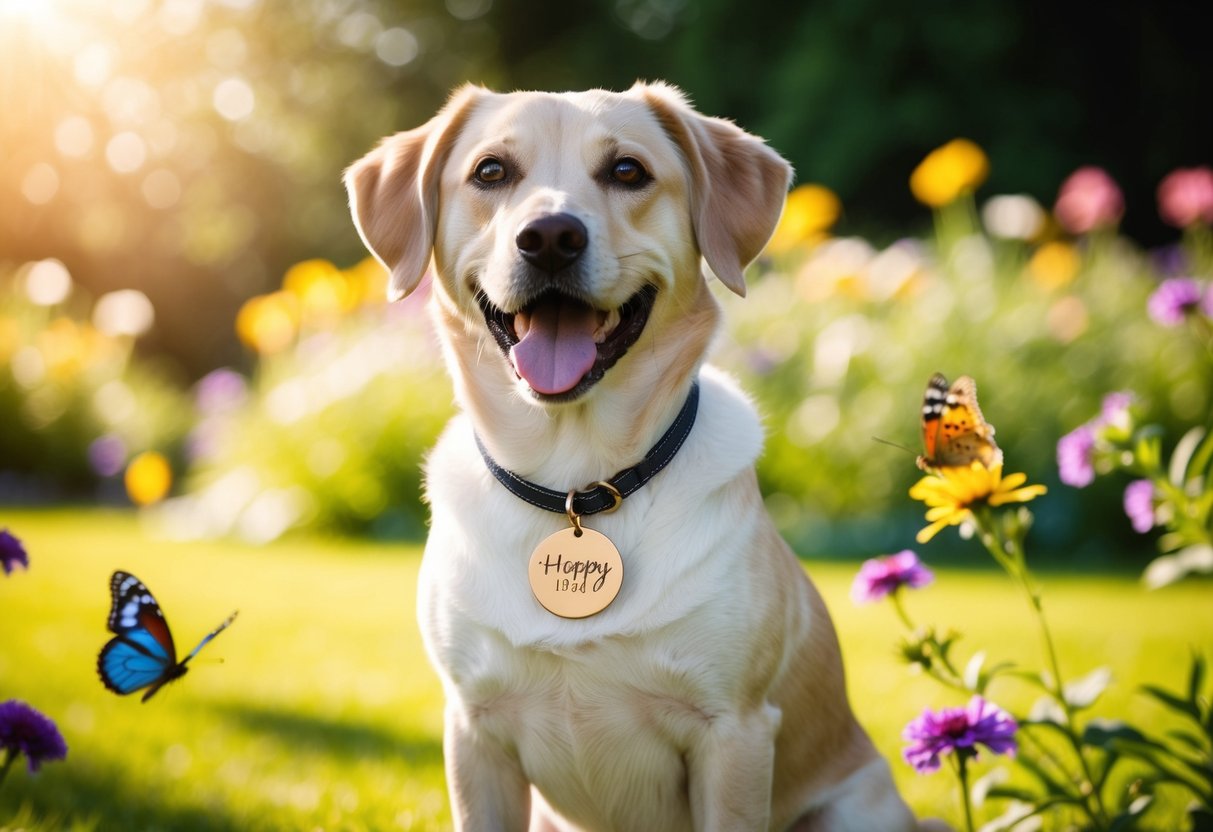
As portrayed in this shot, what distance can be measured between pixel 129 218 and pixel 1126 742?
72.4ft

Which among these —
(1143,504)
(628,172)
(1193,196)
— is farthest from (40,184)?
(1143,504)

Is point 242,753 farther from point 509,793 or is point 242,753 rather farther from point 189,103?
point 189,103

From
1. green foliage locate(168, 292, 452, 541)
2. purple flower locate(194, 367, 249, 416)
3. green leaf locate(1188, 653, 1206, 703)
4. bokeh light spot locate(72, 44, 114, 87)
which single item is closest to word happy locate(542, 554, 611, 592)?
green leaf locate(1188, 653, 1206, 703)

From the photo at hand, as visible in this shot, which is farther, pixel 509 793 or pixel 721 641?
pixel 509 793

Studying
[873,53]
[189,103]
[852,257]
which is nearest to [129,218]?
[189,103]

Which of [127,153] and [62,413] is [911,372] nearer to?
[62,413]

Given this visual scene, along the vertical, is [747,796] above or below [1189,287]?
below

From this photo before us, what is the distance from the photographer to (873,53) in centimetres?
1672

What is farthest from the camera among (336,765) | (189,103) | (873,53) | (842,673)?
(189,103)

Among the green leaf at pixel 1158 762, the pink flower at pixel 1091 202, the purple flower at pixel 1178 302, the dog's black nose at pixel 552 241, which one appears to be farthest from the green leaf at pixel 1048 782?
the pink flower at pixel 1091 202

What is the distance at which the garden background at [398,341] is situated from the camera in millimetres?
4602

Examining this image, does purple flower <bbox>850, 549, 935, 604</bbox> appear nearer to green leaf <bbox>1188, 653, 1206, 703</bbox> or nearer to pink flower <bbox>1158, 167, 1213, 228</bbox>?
green leaf <bbox>1188, 653, 1206, 703</bbox>

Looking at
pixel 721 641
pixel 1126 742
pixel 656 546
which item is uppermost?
pixel 656 546

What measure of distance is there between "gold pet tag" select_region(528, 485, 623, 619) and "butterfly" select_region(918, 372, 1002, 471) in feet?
2.31
